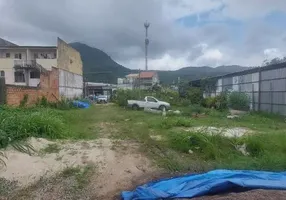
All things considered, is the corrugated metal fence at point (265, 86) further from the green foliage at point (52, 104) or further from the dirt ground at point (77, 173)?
the green foliage at point (52, 104)

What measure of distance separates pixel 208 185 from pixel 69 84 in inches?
1489

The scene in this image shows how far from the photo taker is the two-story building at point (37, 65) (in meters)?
39.8

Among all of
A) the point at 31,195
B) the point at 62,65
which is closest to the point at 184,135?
the point at 31,195

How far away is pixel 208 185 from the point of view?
4.86 metres

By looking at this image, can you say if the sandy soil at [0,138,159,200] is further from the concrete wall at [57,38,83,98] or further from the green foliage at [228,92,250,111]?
the concrete wall at [57,38,83,98]

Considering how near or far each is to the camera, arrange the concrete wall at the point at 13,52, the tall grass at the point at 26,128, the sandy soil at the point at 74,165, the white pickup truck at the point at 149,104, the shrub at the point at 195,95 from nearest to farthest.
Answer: the sandy soil at the point at 74,165
the tall grass at the point at 26,128
the white pickup truck at the point at 149,104
the shrub at the point at 195,95
the concrete wall at the point at 13,52

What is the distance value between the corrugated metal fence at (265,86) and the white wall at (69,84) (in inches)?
745

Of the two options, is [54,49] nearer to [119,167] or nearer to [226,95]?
[226,95]

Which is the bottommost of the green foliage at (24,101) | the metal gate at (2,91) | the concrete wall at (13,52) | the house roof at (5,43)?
the green foliage at (24,101)

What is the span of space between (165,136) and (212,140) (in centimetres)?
199

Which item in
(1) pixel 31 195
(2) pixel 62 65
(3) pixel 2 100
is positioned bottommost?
(1) pixel 31 195

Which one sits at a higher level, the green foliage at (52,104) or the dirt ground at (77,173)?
the green foliage at (52,104)

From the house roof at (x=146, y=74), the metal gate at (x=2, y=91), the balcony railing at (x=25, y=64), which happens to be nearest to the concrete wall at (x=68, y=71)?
the balcony railing at (x=25, y=64)

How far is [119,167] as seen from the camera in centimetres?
725
